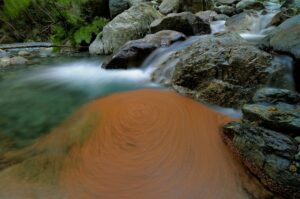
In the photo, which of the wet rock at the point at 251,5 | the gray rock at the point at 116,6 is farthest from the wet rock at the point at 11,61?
the wet rock at the point at 251,5

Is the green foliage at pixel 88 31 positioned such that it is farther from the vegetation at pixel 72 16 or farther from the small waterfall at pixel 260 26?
the small waterfall at pixel 260 26

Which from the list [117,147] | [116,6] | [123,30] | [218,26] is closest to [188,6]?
[218,26]

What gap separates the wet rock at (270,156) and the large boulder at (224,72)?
4.44 ft

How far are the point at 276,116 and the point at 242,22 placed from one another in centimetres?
758

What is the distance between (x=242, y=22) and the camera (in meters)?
9.46

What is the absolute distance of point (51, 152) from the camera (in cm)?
300

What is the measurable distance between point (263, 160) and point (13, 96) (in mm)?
4936

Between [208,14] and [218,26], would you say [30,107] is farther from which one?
[208,14]

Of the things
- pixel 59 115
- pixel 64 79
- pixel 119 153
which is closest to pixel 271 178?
pixel 119 153

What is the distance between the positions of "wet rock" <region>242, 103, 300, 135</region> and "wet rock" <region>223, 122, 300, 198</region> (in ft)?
0.47

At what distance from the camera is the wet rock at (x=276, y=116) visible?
2684 millimetres

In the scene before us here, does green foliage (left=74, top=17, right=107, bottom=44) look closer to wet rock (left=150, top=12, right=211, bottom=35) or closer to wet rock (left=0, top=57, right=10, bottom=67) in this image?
wet rock (left=0, top=57, right=10, bottom=67)

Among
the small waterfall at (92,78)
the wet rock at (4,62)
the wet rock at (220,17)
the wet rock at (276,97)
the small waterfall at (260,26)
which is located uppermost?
the wet rock at (220,17)

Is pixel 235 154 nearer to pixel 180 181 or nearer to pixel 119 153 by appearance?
pixel 180 181
